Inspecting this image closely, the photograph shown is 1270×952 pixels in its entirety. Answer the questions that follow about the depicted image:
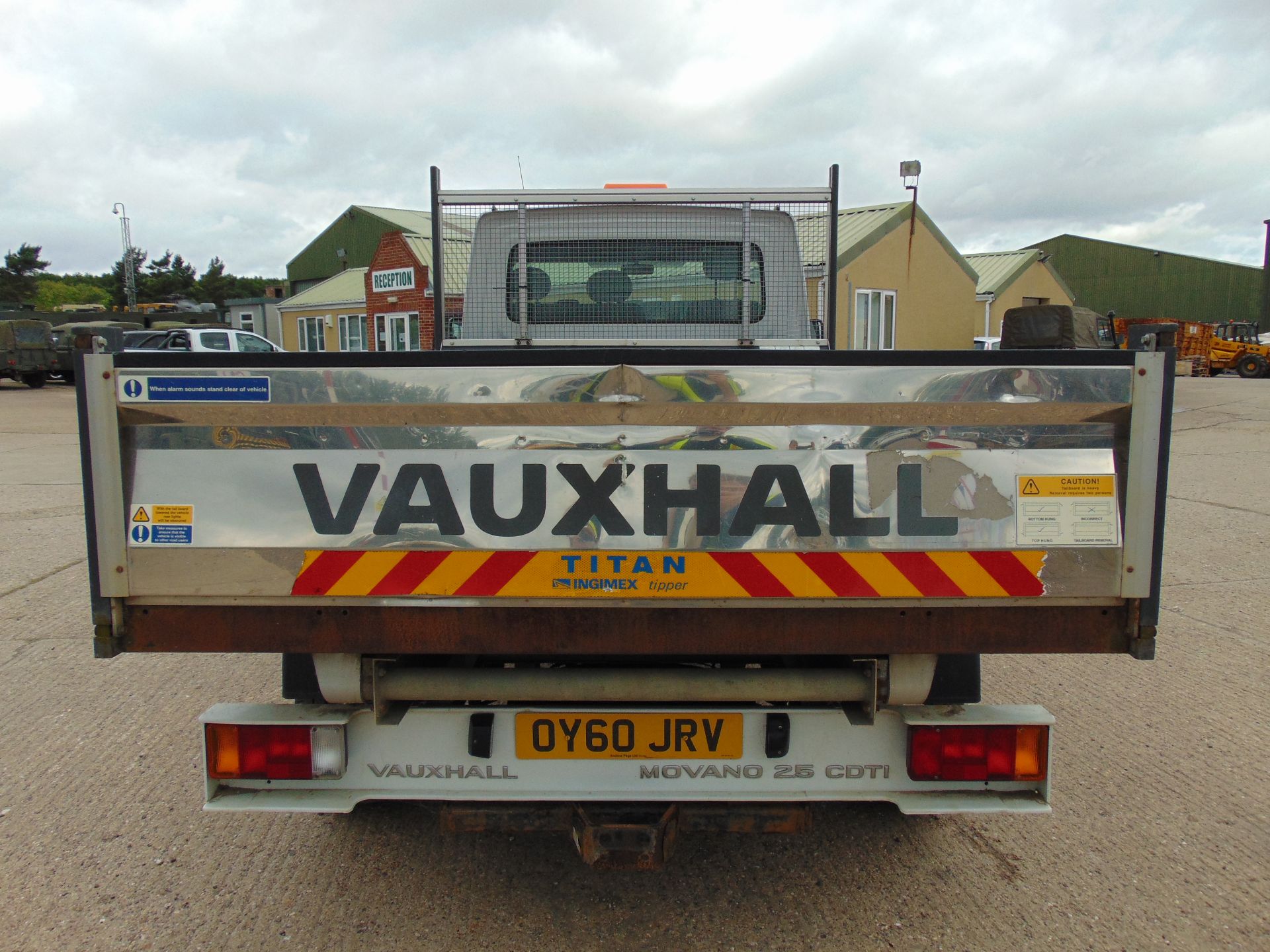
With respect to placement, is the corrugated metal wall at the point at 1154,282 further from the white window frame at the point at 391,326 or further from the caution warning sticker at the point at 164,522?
the caution warning sticker at the point at 164,522

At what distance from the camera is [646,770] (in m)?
2.33

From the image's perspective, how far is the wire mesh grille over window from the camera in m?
4.39

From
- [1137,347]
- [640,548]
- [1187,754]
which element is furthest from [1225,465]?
[640,548]

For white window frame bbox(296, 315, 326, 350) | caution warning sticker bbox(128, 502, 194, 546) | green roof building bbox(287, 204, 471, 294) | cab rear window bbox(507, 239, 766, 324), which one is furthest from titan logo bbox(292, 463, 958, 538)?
green roof building bbox(287, 204, 471, 294)

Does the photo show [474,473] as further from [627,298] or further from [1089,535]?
[627,298]

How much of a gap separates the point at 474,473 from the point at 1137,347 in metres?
1.64

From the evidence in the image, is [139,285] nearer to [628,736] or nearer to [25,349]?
[25,349]

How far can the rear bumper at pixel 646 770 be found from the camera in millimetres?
2330

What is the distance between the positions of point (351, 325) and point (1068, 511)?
33.2 m

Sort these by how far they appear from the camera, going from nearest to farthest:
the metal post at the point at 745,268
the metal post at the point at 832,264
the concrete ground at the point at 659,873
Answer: the concrete ground at the point at 659,873 → the metal post at the point at 832,264 → the metal post at the point at 745,268

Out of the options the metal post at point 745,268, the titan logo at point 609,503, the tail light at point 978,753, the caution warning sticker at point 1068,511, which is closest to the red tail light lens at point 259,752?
the titan logo at point 609,503

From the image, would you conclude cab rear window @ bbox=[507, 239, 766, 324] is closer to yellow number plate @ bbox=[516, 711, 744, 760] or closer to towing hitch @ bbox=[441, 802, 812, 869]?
yellow number plate @ bbox=[516, 711, 744, 760]

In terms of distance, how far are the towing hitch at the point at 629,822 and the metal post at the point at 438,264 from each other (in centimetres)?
260

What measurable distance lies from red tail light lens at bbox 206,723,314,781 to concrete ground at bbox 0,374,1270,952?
56 cm
